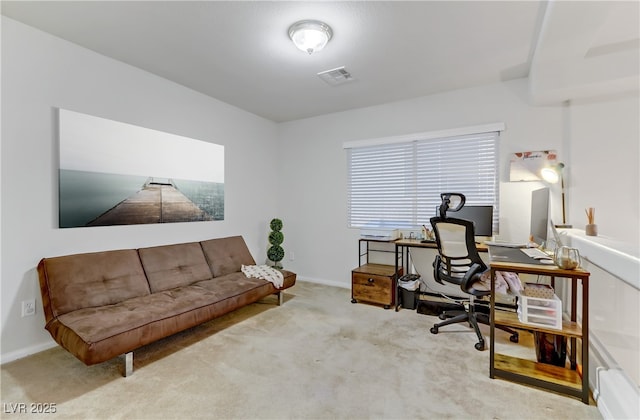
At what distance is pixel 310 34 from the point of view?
229 cm

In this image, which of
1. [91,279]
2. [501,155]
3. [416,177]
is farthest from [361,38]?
[91,279]

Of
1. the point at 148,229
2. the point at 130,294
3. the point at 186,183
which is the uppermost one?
the point at 186,183

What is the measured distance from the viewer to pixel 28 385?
1938 millimetres

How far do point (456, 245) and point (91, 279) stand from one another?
3213 millimetres

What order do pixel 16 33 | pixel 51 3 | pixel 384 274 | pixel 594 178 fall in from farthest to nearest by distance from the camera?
1. pixel 384 274
2. pixel 594 178
3. pixel 16 33
4. pixel 51 3

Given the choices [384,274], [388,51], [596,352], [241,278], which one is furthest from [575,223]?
[241,278]

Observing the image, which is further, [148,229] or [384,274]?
[384,274]

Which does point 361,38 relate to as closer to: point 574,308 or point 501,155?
point 501,155

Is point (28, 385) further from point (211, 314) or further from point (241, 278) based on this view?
point (241, 278)

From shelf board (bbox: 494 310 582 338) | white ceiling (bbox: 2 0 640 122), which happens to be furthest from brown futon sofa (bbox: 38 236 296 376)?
shelf board (bbox: 494 310 582 338)

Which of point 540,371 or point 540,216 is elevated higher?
point 540,216

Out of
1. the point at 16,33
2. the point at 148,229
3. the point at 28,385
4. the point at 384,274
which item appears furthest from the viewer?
the point at 384,274

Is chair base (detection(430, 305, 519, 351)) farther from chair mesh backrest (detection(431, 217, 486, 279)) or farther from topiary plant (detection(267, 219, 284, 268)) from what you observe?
topiary plant (detection(267, 219, 284, 268))

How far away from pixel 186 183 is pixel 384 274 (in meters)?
2.61
